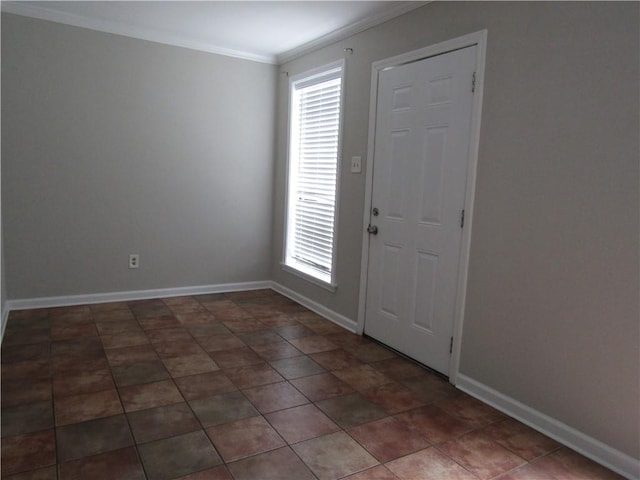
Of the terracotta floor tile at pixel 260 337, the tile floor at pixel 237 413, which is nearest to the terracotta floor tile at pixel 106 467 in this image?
the tile floor at pixel 237 413

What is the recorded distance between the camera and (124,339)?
3.33 meters

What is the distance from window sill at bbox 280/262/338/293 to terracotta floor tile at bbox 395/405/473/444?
1627 millimetres

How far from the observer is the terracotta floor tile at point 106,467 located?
182 cm

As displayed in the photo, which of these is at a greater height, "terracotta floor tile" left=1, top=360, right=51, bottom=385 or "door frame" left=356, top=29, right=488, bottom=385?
"door frame" left=356, top=29, right=488, bottom=385

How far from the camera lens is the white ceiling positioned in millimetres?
3287

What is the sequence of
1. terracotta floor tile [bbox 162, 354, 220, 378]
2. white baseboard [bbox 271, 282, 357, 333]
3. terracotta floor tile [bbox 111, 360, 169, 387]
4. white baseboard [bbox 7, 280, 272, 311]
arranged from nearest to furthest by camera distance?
terracotta floor tile [bbox 111, 360, 169, 387]
terracotta floor tile [bbox 162, 354, 220, 378]
white baseboard [bbox 271, 282, 357, 333]
white baseboard [bbox 7, 280, 272, 311]

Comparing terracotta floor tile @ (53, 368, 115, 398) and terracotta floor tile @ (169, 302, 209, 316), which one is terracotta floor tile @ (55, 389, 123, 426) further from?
terracotta floor tile @ (169, 302, 209, 316)

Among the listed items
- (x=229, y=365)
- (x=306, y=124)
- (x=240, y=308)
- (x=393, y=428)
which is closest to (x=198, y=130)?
(x=306, y=124)

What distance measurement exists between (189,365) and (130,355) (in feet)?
1.46

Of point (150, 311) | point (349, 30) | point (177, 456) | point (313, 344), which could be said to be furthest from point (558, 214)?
point (150, 311)

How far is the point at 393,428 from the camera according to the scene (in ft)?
7.53

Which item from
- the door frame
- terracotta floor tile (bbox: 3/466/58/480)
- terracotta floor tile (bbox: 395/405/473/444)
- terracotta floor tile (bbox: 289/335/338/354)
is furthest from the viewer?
terracotta floor tile (bbox: 289/335/338/354)

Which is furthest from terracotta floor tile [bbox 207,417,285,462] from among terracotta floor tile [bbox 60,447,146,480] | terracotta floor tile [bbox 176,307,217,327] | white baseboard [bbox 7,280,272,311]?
white baseboard [bbox 7,280,272,311]

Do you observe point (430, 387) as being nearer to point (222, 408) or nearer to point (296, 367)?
point (296, 367)
